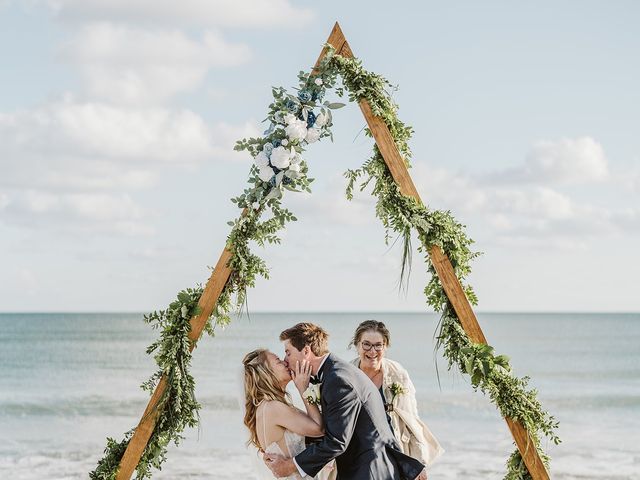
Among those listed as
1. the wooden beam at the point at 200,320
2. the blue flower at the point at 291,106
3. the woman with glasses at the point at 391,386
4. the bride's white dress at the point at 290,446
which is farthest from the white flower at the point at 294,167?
the bride's white dress at the point at 290,446

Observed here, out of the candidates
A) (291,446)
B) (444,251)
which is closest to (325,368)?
(291,446)

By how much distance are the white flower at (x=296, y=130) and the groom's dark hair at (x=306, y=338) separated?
1.41 m

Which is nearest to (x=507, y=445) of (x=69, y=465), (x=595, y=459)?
(x=595, y=459)

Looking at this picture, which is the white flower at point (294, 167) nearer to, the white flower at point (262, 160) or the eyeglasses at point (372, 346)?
the white flower at point (262, 160)

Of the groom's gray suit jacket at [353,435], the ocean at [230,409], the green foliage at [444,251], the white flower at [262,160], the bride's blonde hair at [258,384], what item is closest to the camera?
the groom's gray suit jacket at [353,435]

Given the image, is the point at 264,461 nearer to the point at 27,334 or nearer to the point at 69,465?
the point at 69,465

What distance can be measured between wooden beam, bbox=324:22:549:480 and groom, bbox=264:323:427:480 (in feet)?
2.79

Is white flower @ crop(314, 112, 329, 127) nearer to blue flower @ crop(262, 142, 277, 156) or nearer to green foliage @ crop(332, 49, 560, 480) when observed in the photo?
green foliage @ crop(332, 49, 560, 480)

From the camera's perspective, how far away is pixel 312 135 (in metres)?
6.59

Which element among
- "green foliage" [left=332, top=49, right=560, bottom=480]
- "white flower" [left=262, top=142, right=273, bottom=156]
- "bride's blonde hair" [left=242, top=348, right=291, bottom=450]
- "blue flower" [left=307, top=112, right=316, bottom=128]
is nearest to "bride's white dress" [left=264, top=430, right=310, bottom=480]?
"bride's blonde hair" [left=242, top=348, right=291, bottom=450]

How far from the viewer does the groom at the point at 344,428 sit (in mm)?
5738

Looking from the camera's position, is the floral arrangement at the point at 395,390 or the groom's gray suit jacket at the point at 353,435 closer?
the groom's gray suit jacket at the point at 353,435

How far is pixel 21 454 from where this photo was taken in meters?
15.7

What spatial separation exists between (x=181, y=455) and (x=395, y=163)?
9.58 meters
